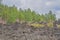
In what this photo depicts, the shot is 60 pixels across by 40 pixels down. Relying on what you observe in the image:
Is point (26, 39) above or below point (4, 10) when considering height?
below

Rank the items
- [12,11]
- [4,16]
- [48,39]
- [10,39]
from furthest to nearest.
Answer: [12,11]
[4,16]
[48,39]
[10,39]

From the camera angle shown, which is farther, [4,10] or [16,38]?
[4,10]

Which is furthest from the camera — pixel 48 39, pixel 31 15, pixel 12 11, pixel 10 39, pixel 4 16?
pixel 31 15

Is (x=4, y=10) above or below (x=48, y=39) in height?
above

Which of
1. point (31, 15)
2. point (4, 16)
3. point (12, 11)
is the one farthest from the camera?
point (31, 15)

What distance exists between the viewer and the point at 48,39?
16.2m

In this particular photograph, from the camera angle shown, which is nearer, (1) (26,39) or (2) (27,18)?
(1) (26,39)

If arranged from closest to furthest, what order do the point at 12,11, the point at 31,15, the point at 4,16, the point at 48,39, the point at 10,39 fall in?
the point at 10,39, the point at 48,39, the point at 4,16, the point at 12,11, the point at 31,15

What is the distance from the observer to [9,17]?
174 feet

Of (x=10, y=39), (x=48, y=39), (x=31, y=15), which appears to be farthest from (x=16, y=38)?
(x=31, y=15)

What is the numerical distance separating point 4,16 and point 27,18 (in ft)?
36.2

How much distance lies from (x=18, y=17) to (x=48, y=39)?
140 ft

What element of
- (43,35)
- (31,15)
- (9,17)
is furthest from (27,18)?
(43,35)

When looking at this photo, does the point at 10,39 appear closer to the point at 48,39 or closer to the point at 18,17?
the point at 48,39
